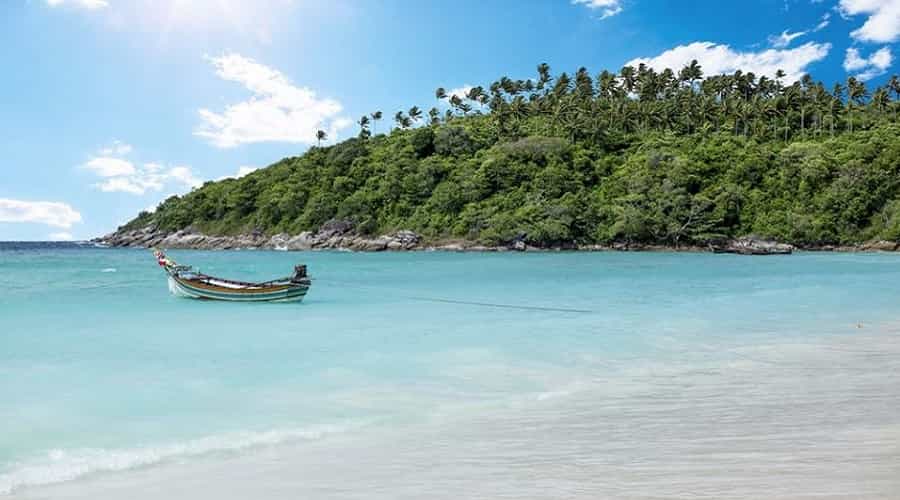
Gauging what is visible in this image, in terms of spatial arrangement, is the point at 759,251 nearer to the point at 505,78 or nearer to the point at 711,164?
the point at 711,164

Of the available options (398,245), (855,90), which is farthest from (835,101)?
(398,245)

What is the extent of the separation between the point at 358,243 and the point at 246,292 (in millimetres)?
55687

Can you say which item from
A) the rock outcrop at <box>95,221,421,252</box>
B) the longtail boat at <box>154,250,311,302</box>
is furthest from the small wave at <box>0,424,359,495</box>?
the rock outcrop at <box>95,221,421,252</box>

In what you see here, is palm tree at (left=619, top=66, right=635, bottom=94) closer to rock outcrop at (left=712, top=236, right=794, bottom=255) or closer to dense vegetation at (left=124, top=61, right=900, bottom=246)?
dense vegetation at (left=124, top=61, right=900, bottom=246)

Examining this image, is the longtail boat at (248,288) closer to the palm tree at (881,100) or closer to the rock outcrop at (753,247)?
the rock outcrop at (753,247)

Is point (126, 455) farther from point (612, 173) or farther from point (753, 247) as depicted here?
point (612, 173)

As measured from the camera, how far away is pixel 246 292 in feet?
70.0

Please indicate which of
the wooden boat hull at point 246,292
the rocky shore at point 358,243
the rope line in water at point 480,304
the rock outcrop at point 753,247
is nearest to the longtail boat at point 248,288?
the wooden boat hull at point 246,292

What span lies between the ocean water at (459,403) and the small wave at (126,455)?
1.2 inches

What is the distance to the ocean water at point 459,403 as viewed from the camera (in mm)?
5168

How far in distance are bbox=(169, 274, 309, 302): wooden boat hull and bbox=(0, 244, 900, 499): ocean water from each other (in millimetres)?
1774

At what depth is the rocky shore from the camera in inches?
2425

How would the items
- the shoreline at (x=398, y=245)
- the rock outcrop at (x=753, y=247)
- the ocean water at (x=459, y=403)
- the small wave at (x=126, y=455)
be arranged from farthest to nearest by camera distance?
the shoreline at (x=398, y=245) → the rock outcrop at (x=753, y=247) → the small wave at (x=126, y=455) → the ocean water at (x=459, y=403)

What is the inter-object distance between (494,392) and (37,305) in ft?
69.6
